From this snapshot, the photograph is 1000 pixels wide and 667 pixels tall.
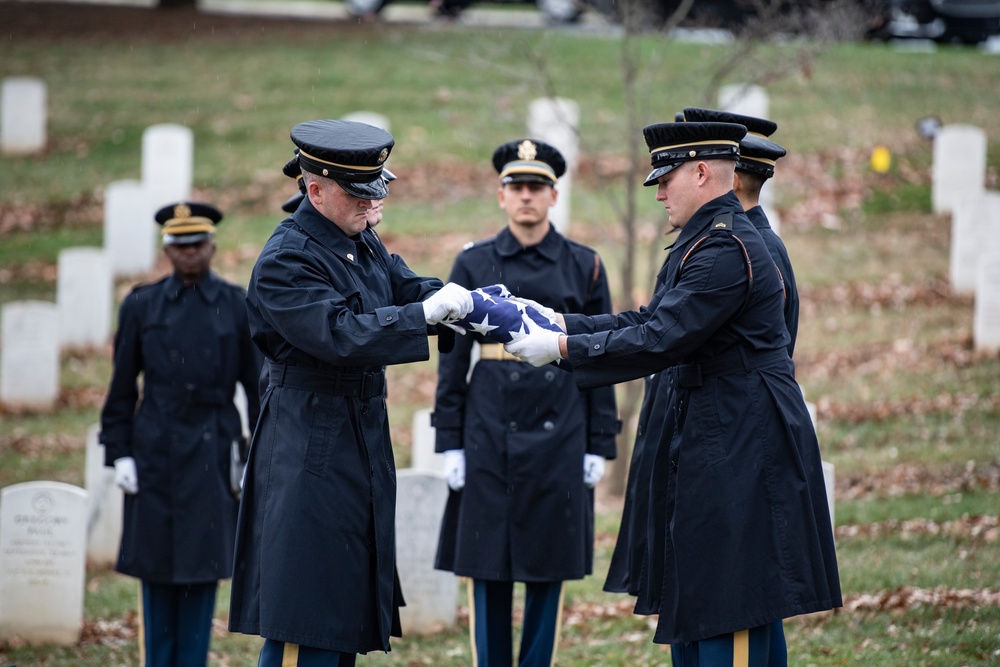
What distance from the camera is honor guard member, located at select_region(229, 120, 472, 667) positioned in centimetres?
457

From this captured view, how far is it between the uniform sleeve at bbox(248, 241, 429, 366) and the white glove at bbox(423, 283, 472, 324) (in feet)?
0.14

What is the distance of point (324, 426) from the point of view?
4.66 metres

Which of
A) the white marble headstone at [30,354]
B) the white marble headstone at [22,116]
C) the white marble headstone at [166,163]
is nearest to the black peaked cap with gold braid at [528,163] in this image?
the white marble headstone at [30,354]

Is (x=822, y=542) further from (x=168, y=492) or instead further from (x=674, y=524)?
(x=168, y=492)

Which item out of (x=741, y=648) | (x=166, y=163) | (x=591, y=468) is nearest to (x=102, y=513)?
(x=591, y=468)

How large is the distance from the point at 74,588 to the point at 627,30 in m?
6.24

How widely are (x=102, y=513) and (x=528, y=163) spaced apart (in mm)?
4844

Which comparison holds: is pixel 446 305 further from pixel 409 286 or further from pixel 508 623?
pixel 508 623

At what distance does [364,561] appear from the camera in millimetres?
4695

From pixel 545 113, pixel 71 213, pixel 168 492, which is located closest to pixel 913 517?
pixel 168 492

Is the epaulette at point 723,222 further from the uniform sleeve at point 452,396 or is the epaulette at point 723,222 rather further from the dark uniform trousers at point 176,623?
the dark uniform trousers at point 176,623

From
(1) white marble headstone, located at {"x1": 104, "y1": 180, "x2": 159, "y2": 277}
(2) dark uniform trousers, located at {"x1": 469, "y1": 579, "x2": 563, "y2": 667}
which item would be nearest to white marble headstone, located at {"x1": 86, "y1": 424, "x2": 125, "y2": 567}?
(2) dark uniform trousers, located at {"x1": 469, "y1": 579, "x2": 563, "y2": 667}

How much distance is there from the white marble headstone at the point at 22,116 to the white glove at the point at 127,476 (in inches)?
579

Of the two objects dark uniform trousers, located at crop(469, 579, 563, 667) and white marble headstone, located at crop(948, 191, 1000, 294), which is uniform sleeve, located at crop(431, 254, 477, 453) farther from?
white marble headstone, located at crop(948, 191, 1000, 294)
